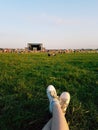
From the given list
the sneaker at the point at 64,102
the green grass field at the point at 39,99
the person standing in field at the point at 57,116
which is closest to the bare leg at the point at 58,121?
the person standing in field at the point at 57,116

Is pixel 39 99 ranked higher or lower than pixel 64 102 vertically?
lower

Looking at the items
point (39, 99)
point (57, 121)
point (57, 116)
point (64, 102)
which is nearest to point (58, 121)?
point (57, 121)

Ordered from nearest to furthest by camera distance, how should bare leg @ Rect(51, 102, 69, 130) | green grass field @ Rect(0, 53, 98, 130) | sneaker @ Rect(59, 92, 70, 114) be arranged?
bare leg @ Rect(51, 102, 69, 130)
sneaker @ Rect(59, 92, 70, 114)
green grass field @ Rect(0, 53, 98, 130)

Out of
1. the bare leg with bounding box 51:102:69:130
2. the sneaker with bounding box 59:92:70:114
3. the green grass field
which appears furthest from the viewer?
the green grass field

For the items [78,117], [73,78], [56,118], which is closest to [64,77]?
[73,78]

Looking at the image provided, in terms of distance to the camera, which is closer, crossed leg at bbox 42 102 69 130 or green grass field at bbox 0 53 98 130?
crossed leg at bbox 42 102 69 130

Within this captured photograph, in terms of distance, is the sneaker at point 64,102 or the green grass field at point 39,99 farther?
the green grass field at point 39,99

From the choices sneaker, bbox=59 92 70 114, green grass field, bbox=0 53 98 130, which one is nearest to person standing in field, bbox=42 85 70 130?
sneaker, bbox=59 92 70 114

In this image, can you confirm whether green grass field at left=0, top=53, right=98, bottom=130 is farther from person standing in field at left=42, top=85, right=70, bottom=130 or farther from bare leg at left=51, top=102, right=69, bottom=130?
bare leg at left=51, top=102, right=69, bottom=130

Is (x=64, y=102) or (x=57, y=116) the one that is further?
(x=64, y=102)

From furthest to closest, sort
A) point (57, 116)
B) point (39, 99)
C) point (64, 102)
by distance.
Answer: point (39, 99), point (64, 102), point (57, 116)

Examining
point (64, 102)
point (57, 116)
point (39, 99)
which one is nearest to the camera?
point (57, 116)

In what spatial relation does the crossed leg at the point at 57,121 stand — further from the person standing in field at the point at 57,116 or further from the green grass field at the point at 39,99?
the green grass field at the point at 39,99

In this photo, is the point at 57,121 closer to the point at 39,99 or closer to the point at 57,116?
the point at 57,116
